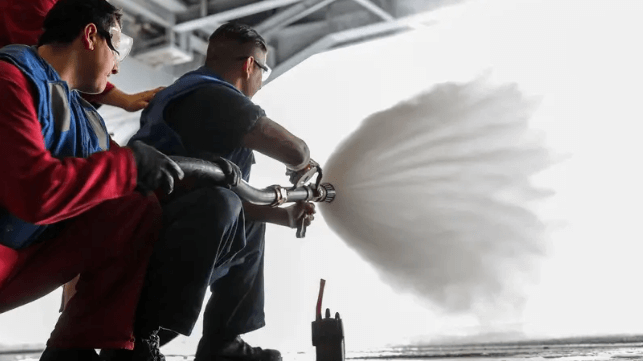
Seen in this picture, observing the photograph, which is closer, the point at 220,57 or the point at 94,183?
the point at 94,183

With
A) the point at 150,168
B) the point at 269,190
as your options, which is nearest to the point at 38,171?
the point at 150,168

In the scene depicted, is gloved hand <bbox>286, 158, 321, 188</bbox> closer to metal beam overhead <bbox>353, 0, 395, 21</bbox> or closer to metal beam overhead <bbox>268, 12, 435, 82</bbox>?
metal beam overhead <bbox>353, 0, 395, 21</bbox>

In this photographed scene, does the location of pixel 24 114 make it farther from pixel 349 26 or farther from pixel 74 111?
pixel 349 26

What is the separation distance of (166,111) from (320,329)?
0.63 meters

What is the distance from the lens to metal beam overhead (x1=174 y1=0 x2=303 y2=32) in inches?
156

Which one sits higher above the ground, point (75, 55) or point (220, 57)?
point (220, 57)

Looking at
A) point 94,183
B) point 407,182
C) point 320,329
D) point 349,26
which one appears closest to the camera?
point 94,183

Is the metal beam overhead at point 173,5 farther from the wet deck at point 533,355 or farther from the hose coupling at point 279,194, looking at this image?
the hose coupling at point 279,194

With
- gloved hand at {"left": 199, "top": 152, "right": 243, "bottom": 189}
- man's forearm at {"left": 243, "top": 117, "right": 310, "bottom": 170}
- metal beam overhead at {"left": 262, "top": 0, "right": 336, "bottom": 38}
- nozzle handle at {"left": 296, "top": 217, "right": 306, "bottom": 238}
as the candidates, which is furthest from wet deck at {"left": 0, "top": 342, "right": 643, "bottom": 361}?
metal beam overhead at {"left": 262, "top": 0, "right": 336, "bottom": 38}

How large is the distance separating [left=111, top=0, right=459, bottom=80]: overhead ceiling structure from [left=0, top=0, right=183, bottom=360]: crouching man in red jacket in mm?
2771

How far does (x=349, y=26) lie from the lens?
4312mm

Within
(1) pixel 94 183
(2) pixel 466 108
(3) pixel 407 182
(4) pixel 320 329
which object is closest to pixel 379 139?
(3) pixel 407 182

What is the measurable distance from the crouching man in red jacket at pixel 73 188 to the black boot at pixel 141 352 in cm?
3

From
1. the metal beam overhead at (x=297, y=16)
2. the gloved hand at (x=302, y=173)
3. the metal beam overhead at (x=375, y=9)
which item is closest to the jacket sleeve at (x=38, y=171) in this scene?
the gloved hand at (x=302, y=173)
